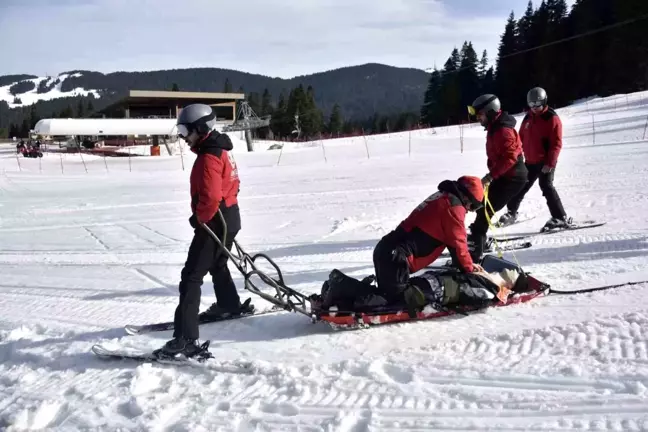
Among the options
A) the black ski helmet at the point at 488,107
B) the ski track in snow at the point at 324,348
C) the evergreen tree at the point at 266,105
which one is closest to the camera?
the ski track in snow at the point at 324,348

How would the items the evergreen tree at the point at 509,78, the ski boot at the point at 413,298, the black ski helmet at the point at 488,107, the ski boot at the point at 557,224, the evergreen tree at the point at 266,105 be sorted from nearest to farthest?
the ski boot at the point at 413,298 → the black ski helmet at the point at 488,107 → the ski boot at the point at 557,224 → the evergreen tree at the point at 509,78 → the evergreen tree at the point at 266,105

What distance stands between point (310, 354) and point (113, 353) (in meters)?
1.61

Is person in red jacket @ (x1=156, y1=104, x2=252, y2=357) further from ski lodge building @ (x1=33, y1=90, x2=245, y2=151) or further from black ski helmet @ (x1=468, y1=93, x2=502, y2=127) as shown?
ski lodge building @ (x1=33, y1=90, x2=245, y2=151)

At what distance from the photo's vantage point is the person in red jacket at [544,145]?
27.2 ft

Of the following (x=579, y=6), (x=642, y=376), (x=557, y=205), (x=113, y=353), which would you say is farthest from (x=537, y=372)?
(x=579, y=6)

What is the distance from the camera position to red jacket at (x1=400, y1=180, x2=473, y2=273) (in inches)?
195

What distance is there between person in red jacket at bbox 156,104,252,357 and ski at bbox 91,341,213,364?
4cm

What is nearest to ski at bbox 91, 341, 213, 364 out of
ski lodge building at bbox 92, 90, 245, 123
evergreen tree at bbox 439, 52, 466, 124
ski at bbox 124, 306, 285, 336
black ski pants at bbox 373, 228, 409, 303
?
ski at bbox 124, 306, 285, 336

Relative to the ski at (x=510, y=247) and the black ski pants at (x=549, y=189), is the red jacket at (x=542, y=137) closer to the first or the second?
the black ski pants at (x=549, y=189)

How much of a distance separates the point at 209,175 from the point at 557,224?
5819mm

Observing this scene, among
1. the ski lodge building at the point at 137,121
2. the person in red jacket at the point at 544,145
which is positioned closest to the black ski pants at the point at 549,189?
the person in red jacket at the point at 544,145

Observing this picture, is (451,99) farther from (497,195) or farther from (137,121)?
(497,195)

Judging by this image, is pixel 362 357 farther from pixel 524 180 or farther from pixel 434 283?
pixel 524 180

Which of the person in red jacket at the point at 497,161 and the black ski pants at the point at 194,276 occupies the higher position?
the person in red jacket at the point at 497,161
